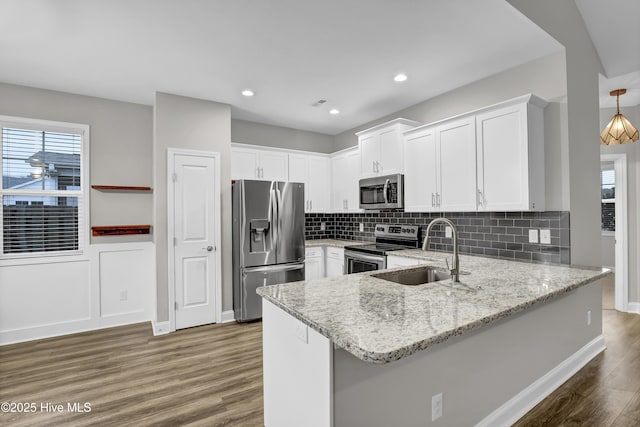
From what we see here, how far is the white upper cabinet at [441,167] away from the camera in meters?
2.97

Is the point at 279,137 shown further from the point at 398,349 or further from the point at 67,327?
the point at 398,349

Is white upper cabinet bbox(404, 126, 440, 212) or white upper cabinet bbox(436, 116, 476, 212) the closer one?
white upper cabinet bbox(436, 116, 476, 212)

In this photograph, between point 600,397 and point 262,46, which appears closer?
point 600,397

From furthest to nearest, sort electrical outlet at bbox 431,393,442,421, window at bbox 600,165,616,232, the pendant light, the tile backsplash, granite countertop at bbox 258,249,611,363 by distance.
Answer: window at bbox 600,165,616,232
the pendant light
the tile backsplash
electrical outlet at bbox 431,393,442,421
granite countertop at bbox 258,249,611,363

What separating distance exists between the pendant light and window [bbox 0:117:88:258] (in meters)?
5.99

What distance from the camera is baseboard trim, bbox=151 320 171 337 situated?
3.41m

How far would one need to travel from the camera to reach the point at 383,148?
3.91 meters

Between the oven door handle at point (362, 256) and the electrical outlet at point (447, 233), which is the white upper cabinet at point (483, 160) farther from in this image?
the oven door handle at point (362, 256)

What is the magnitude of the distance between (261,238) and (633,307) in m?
4.79

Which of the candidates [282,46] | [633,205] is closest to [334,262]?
[282,46]

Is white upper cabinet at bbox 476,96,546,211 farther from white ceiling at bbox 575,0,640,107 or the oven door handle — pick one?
the oven door handle

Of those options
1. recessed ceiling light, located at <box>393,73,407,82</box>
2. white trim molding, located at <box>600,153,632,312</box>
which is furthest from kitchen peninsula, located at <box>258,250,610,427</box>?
white trim molding, located at <box>600,153,632,312</box>

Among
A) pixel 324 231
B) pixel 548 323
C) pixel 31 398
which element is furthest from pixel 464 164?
pixel 31 398

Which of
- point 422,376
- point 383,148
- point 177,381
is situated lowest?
point 177,381
